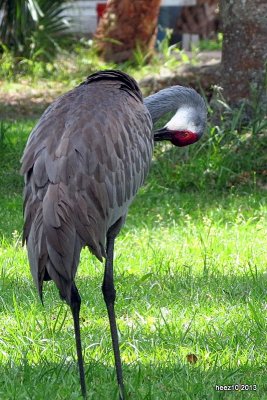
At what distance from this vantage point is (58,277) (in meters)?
4.10

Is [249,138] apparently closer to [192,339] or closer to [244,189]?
[244,189]

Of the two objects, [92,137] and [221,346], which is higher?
[92,137]

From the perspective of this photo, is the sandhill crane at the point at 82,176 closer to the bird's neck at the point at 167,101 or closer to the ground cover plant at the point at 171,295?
the ground cover plant at the point at 171,295

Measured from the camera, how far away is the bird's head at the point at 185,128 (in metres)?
5.51

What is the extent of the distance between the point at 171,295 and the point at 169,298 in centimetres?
5

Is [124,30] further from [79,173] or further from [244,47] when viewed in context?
[79,173]

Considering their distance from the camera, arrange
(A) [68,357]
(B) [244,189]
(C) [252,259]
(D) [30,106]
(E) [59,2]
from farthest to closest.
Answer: (E) [59,2], (D) [30,106], (B) [244,189], (C) [252,259], (A) [68,357]

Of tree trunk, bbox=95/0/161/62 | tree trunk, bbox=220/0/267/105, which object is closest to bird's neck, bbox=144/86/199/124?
tree trunk, bbox=220/0/267/105

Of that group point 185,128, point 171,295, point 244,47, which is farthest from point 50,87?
point 185,128

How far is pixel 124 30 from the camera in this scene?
1498cm

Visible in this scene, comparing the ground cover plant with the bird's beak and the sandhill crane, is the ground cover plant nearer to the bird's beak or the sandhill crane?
the sandhill crane

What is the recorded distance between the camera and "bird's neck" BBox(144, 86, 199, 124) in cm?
569

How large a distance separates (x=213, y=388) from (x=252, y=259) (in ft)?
7.41

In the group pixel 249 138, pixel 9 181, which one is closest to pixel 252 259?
pixel 249 138
